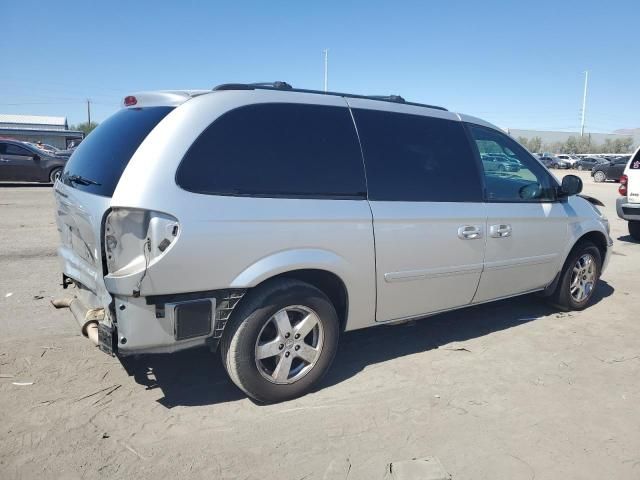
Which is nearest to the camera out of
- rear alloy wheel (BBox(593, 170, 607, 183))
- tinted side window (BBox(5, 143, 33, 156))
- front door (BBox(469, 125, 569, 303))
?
front door (BBox(469, 125, 569, 303))

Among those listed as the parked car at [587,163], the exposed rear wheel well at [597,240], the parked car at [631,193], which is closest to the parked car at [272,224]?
the exposed rear wheel well at [597,240]

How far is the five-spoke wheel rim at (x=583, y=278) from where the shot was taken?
533 cm

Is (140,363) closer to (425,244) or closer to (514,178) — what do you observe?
(425,244)

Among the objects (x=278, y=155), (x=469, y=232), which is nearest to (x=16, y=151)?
(x=278, y=155)

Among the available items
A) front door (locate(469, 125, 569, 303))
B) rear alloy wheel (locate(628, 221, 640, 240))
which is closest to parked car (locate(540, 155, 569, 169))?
rear alloy wheel (locate(628, 221, 640, 240))

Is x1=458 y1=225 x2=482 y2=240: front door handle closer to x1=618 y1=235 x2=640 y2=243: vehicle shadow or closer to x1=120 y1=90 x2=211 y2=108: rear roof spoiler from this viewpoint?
x1=120 y1=90 x2=211 y2=108: rear roof spoiler

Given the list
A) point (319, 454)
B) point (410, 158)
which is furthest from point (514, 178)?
point (319, 454)

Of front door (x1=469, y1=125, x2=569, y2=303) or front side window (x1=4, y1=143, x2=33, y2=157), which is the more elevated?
front side window (x1=4, y1=143, x2=33, y2=157)

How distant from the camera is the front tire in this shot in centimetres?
309

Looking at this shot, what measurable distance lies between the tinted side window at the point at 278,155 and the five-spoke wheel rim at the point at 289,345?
2.58 ft

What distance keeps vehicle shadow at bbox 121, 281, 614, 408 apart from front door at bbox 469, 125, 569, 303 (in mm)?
458

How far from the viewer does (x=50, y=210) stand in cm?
1119

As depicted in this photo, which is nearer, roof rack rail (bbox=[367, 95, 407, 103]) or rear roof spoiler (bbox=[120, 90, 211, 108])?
rear roof spoiler (bbox=[120, 90, 211, 108])

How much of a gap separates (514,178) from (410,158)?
4.50ft
